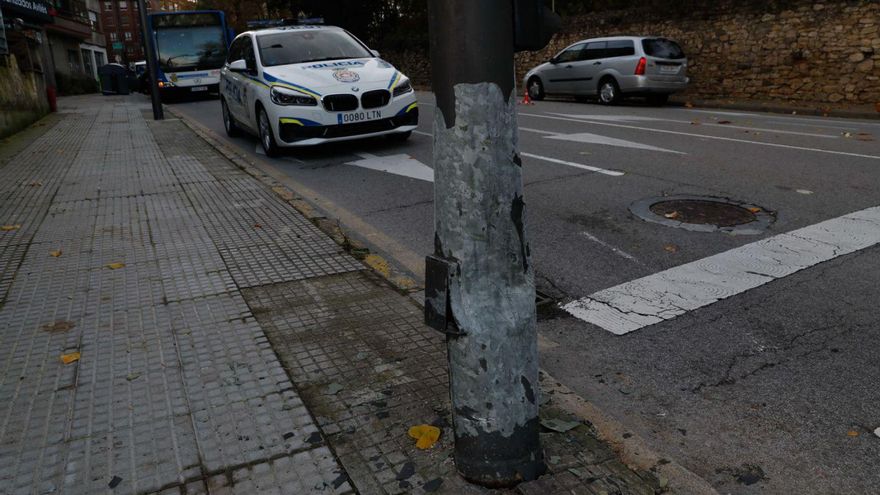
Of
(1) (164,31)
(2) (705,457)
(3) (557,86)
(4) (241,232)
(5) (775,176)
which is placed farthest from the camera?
(1) (164,31)

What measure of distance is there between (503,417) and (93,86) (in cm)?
5451

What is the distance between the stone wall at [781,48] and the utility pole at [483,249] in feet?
57.8

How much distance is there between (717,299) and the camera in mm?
4148

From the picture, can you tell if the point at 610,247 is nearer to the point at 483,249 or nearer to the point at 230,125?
the point at 483,249

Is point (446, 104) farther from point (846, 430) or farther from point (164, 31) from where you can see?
point (164, 31)

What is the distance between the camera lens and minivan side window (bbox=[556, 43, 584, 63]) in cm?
2013

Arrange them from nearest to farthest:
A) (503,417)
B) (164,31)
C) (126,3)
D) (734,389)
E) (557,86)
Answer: (503,417) < (734,389) < (557,86) < (164,31) < (126,3)

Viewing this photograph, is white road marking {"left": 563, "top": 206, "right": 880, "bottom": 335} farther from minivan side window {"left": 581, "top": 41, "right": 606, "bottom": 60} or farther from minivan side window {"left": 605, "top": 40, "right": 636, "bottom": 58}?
minivan side window {"left": 581, "top": 41, "right": 606, "bottom": 60}

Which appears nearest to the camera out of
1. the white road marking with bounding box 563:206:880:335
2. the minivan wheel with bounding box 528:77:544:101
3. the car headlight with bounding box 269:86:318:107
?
the white road marking with bounding box 563:206:880:335

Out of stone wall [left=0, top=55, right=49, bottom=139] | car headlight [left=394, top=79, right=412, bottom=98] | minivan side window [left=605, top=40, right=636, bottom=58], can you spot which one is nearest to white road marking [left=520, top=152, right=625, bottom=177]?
car headlight [left=394, top=79, right=412, bottom=98]

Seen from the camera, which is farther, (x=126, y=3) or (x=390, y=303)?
(x=126, y=3)

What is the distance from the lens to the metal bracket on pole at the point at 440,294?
2221mm

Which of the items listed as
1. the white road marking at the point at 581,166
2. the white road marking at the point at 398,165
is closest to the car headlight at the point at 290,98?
the white road marking at the point at 398,165

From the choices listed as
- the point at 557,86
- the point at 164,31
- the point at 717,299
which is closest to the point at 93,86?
the point at 164,31
